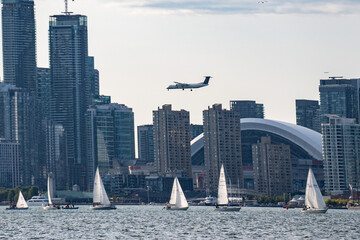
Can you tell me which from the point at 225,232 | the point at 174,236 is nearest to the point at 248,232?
the point at 225,232

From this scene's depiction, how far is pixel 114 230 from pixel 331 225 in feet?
118

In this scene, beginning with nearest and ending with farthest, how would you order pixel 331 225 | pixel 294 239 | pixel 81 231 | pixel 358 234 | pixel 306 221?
pixel 294 239 < pixel 358 234 < pixel 81 231 < pixel 331 225 < pixel 306 221

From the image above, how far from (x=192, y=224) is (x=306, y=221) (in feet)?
71.9

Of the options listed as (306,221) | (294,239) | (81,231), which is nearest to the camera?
(294,239)

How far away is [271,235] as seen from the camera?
153875 mm

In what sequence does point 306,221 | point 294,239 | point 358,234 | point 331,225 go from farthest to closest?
point 306,221, point 331,225, point 358,234, point 294,239

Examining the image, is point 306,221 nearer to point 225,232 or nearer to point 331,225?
point 331,225

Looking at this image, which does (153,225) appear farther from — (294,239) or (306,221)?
(294,239)

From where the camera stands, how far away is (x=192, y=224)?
187m

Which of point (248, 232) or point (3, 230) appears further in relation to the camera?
point (3, 230)

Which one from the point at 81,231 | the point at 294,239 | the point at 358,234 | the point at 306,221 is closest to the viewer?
the point at 294,239

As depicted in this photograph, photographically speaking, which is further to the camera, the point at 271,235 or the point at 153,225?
the point at 153,225

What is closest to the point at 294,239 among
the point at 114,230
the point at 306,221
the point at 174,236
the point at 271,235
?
the point at 271,235

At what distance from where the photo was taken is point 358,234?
514 ft
